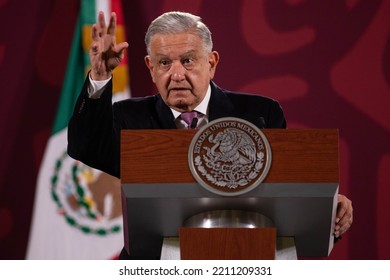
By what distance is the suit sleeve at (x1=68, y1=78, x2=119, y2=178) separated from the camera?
1.92m

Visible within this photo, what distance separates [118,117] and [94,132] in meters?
0.21

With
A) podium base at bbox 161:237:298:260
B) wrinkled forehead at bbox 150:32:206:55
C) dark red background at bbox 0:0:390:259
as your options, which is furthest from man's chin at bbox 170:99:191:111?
dark red background at bbox 0:0:390:259

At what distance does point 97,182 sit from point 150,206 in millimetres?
1935

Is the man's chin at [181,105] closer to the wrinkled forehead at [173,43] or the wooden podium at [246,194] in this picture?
the wrinkled forehead at [173,43]

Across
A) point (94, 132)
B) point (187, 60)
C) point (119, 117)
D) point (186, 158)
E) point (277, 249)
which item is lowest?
point (277, 249)

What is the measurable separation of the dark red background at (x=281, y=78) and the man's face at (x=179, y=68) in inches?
56.3

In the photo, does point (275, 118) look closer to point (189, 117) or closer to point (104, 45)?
point (189, 117)

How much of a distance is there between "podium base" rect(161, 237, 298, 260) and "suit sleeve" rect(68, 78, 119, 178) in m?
0.37

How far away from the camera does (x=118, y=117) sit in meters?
2.17

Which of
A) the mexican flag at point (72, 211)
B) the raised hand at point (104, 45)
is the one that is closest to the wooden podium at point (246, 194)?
the raised hand at point (104, 45)

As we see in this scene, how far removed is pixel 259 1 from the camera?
3.63 meters

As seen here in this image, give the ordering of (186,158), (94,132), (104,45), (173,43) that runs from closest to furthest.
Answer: (186,158), (104,45), (94,132), (173,43)

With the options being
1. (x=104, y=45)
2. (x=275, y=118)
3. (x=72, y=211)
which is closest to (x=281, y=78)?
(x=72, y=211)

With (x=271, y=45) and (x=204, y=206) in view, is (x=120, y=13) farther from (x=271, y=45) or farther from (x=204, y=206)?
(x=204, y=206)
